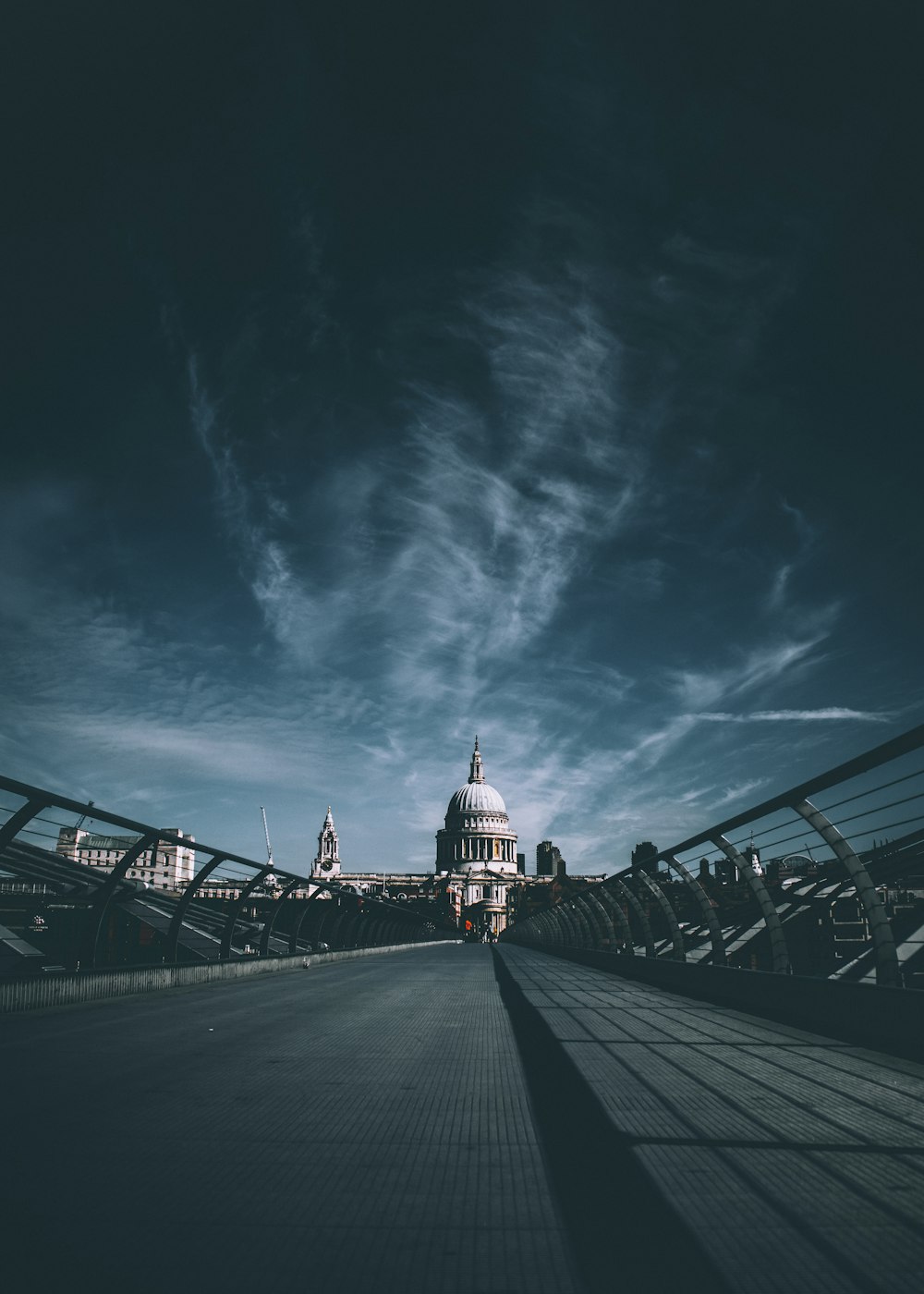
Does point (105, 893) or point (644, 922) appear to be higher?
point (644, 922)

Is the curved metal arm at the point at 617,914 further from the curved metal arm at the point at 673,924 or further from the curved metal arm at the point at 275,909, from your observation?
the curved metal arm at the point at 275,909

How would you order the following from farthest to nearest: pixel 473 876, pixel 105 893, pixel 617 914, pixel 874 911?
pixel 473 876 → pixel 617 914 → pixel 105 893 → pixel 874 911

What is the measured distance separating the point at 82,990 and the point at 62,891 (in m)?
15.5

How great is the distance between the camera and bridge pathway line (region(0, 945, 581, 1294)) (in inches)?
77.4

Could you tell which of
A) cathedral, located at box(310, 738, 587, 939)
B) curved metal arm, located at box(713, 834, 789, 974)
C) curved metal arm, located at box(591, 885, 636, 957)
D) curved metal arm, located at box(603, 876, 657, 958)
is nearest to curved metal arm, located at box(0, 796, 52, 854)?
curved metal arm, located at box(713, 834, 789, 974)

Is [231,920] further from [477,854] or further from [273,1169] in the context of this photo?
[477,854]

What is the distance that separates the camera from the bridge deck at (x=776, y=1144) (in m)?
2.04

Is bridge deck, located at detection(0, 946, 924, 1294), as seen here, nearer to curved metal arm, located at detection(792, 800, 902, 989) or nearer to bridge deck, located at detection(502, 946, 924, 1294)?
bridge deck, located at detection(502, 946, 924, 1294)

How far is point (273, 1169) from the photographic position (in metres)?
2.69

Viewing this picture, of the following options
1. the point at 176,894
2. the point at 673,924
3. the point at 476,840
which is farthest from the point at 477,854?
the point at 673,924

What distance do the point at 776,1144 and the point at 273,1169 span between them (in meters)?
1.60

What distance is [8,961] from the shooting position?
580 inches

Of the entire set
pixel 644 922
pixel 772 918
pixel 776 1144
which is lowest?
pixel 776 1144

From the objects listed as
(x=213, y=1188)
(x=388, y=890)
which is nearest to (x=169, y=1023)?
(x=213, y=1188)
